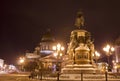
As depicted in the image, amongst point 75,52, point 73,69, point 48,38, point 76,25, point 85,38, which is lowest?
point 73,69

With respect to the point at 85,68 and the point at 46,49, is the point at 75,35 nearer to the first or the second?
the point at 85,68

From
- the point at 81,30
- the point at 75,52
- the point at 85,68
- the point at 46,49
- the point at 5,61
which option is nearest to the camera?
the point at 85,68

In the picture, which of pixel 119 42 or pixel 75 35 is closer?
pixel 75 35

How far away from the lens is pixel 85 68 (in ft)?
113

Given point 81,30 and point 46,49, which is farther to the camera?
point 46,49

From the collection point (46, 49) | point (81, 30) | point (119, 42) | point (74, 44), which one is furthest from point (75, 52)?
point (46, 49)

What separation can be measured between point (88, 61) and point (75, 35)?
5907 millimetres

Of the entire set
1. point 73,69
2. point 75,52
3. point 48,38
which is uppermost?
point 48,38

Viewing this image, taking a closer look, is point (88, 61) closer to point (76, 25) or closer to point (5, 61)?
point (76, 25)

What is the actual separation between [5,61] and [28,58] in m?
37.8

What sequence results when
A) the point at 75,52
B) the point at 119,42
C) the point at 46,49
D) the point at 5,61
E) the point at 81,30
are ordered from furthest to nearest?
the point at 5,61, the point at 46,49, the point at 119,42, the point at 81,30, the point at 75,52

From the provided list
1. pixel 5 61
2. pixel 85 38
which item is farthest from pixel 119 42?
pixel 5 61

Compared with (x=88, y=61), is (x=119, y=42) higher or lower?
higher

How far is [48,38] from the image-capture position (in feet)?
467
